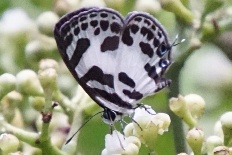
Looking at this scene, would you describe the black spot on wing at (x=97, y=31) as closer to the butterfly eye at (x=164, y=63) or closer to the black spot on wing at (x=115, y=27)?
the black spot on wing at (x=115, y=27)

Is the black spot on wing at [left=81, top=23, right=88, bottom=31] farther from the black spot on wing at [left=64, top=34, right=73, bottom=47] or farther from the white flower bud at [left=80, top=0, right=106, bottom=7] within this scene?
the white flower bud at [left=80, top=0, right=106, bottom=7]

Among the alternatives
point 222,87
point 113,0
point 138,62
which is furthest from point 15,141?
point 222,87

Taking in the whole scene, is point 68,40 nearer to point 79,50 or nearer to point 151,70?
point 79,50

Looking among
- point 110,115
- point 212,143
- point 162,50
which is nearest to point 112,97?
point 110,115

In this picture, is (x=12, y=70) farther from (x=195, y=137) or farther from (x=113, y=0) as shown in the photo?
(x=195, y=137)

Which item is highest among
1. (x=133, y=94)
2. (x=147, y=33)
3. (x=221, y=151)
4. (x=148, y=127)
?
(x=147, y=33)

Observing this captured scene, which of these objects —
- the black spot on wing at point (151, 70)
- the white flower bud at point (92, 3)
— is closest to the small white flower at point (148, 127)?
the black spot on wing at point (151, 70)

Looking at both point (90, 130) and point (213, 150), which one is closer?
point (213, 150)

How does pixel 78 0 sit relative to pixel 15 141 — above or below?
above
